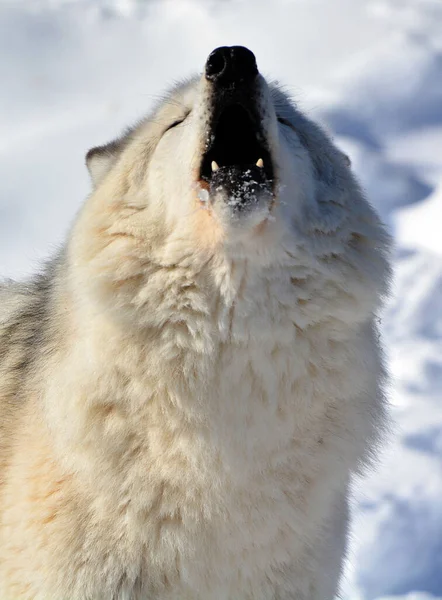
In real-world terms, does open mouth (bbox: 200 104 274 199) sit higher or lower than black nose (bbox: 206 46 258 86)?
lower

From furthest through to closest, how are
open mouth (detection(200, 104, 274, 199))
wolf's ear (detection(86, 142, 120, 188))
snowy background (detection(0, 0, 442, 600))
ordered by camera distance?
snowy background (detection(0, 0, 442, 600))
wolf's ear (detection(86, 142, 120, 188))
open mouth (detection(200, 104, 274, 199))

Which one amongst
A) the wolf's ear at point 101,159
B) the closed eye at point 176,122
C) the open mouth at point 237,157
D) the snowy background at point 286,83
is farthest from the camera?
the snowy background at point 286,83

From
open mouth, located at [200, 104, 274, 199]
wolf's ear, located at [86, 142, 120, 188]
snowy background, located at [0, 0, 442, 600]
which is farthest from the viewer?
snowy background, located at [0, 0, 442, 600]

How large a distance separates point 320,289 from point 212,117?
0.64 m

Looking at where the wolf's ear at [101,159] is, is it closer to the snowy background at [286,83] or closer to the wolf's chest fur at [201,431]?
the wolf's chest fur at [201,431]

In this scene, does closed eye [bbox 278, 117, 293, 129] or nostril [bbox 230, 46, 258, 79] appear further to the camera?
closed eye [bbox 278, 117, 293, 129]

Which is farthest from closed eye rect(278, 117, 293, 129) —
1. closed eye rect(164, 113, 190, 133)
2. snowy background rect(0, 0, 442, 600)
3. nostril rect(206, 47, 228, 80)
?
snowy background rect(0, 0, 442, 600)

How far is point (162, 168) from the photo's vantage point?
2.39 metres

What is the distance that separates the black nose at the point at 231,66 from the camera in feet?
7.06

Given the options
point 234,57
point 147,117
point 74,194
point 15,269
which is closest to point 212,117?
point 234,57

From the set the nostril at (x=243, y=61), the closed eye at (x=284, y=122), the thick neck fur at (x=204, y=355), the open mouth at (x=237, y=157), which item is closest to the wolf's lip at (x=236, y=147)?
the open mouth at (x=237, y=157)

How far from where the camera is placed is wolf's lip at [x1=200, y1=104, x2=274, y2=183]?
220 cm

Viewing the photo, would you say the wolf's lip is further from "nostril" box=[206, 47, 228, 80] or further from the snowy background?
the snowy background

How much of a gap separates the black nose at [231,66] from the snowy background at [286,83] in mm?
3417
